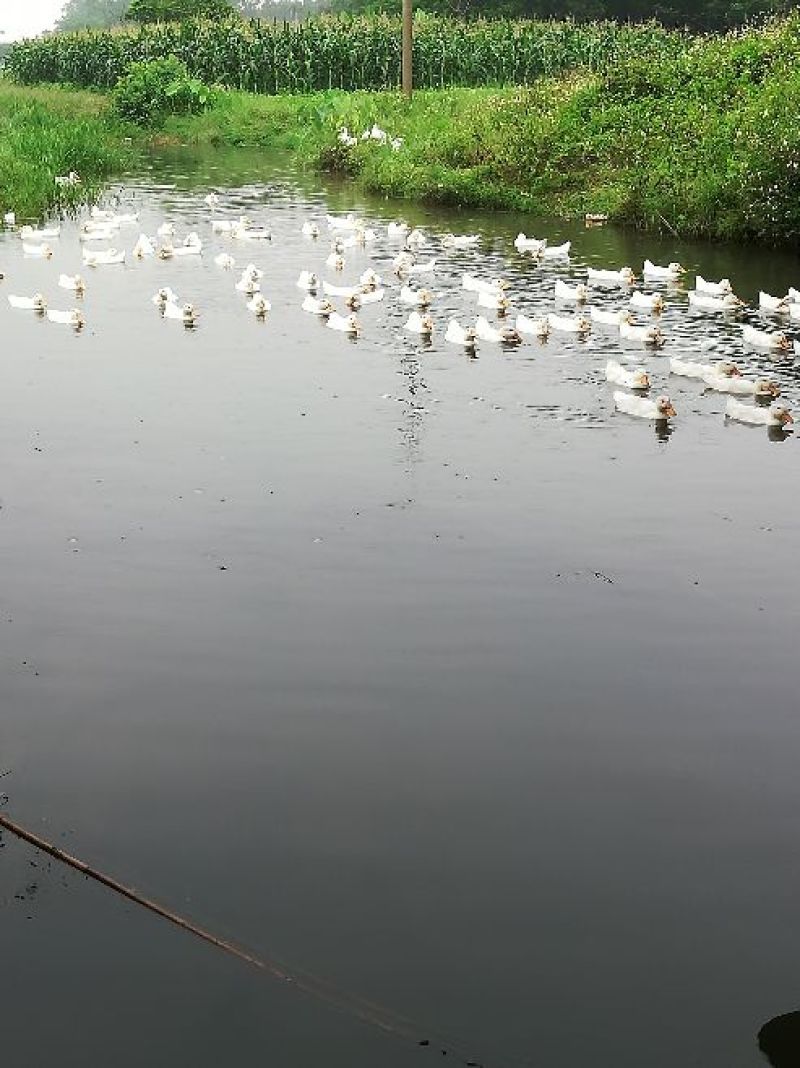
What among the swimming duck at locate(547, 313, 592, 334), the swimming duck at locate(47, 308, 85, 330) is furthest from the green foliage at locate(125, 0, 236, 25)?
the swimming duck at locate(547, 313, 592, 334)

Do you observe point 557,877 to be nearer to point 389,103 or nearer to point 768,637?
point 768,637

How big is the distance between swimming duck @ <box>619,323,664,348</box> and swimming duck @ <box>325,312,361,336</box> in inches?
155

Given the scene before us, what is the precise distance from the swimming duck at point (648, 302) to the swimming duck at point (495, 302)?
6.76 feet

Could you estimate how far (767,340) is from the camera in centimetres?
1823

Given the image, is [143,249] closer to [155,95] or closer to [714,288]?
[714,288]

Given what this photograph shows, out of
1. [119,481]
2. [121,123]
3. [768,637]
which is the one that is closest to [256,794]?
[768,637]

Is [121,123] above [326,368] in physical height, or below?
below

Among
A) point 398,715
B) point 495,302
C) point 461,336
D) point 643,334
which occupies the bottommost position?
point 495,302

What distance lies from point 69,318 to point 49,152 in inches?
610

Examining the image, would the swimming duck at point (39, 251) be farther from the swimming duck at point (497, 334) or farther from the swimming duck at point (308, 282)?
the swimming duck at point (497, 334)

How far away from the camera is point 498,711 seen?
9.14 m

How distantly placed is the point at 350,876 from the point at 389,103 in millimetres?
36843

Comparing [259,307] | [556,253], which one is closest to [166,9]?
[556,253]

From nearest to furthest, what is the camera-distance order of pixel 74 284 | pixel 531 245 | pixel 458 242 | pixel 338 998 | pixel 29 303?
pixel 338 998 < pixel 29 303 < pixel 74 284 < pixel 531 245 < pixel 458 242
